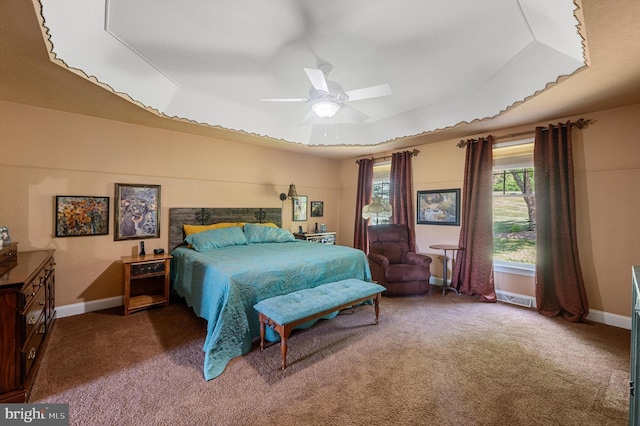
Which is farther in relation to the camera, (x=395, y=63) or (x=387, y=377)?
(x=395, y=63)

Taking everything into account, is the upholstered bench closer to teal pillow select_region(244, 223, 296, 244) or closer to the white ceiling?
teal pillow select_region(244, 223, 296, 244)

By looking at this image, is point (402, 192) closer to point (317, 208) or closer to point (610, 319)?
point (317, 208)

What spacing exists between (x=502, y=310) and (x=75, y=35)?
569cm

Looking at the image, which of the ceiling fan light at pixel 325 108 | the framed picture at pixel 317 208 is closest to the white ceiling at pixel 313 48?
the ceiling fan light at pixel 325 108

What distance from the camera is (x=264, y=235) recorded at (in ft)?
14.9

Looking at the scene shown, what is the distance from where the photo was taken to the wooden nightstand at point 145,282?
11.1 ft

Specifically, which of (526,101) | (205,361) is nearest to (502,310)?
(526,101)

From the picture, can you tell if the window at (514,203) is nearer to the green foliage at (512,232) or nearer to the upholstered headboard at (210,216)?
the green foliage at (512,232)

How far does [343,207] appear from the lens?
6.65 metres

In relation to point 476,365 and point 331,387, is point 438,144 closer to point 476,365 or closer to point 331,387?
point 476,365

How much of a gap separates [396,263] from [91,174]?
4.83 m

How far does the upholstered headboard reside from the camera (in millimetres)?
4199

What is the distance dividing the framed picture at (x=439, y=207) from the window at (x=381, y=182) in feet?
2.95

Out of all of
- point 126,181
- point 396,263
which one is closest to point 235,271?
point 126,181
